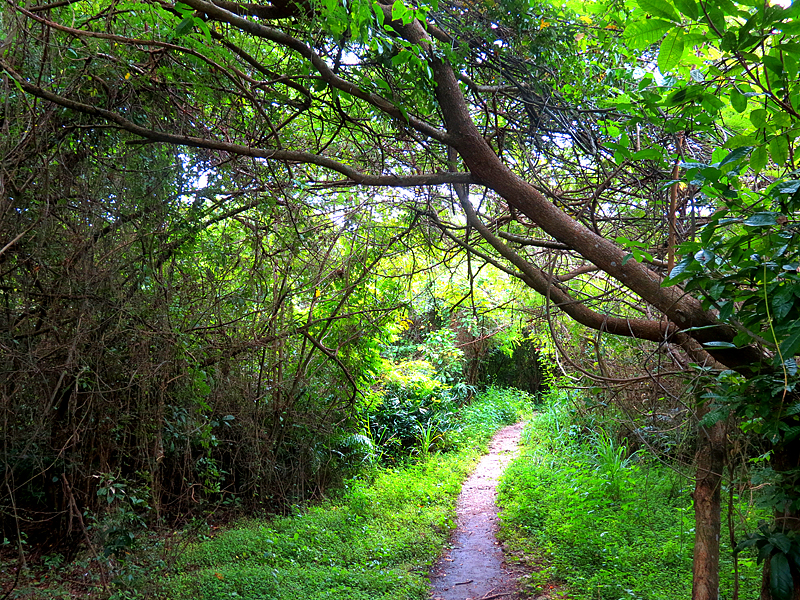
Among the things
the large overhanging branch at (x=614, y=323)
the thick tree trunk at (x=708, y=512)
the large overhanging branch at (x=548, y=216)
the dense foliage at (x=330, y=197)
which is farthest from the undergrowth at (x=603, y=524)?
the dense foliage at (x=330, y=197)

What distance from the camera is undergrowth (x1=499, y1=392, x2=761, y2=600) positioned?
4273 millimetres

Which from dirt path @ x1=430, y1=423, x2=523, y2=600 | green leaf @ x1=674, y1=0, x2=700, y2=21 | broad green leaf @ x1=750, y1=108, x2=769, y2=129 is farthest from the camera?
dirt path @ x1=430, y1=423, x2=523, y2=600

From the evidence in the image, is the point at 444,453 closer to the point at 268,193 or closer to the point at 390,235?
the point at 390,235

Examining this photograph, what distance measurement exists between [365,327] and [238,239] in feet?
7.15

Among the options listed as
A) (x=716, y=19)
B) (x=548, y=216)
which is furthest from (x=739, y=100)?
(x=548, y=216)

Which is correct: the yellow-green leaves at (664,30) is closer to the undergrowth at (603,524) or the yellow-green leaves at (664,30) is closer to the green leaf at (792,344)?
the green leaf at (792,344)

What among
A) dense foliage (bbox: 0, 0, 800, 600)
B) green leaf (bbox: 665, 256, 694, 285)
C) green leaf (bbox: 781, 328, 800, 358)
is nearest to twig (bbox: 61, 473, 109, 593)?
dense foliage (bbox: 0, 0, 800, 600)

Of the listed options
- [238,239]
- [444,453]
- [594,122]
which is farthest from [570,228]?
[444,453]

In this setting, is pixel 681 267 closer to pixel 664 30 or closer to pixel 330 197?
pixel 664 30

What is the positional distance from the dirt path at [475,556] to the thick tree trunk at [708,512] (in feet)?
5.98

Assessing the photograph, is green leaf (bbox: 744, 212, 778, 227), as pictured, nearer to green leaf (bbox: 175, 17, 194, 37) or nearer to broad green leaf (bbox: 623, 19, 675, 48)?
broad green leaf (bbox: 623, 19, 675, 48)

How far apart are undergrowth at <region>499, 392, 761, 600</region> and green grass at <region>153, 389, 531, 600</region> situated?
986mm

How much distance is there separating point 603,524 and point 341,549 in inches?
108

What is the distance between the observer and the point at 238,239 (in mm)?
5082
